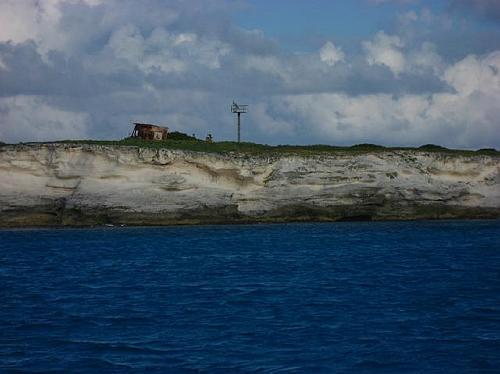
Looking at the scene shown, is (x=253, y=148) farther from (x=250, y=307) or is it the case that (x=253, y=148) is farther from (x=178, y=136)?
(x=250, y=307)

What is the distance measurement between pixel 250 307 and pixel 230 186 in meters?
29.5

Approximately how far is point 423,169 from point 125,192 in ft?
60.4

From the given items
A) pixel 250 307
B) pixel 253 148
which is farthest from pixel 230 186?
pixel 250 307

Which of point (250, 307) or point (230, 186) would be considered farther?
point (230, 186)

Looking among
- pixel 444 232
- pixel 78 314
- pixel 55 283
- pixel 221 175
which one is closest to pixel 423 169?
pixel 444 232

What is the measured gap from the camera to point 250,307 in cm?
2027

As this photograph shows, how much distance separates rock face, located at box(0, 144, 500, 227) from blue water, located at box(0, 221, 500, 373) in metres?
9.49

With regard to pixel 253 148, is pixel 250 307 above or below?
below

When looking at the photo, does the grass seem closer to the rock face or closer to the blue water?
the rock face

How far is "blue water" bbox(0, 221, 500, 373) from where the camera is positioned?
49.7ft

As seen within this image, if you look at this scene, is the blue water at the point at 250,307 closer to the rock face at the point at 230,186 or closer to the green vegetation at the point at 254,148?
the rock face at the point at 230,186

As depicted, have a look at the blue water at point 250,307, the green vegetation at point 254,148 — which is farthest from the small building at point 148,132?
the blue water at point 250,307

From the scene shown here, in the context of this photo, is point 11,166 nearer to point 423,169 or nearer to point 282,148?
point 282,148

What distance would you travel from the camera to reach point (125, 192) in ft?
156
